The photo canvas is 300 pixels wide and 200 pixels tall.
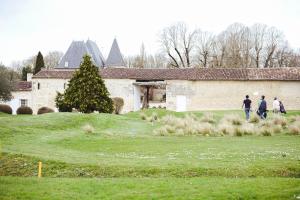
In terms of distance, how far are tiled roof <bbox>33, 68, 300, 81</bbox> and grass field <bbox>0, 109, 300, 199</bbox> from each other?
24.0m

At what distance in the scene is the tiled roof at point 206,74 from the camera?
4200cm

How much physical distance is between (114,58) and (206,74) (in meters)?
18.2

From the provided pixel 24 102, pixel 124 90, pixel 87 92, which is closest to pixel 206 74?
pixel 124 90

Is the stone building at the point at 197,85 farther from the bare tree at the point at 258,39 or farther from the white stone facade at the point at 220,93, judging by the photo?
the bare tree at the point at 258,39

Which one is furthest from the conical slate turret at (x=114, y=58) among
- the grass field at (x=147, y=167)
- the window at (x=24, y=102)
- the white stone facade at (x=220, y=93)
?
the grass field at (x=147, y=167)

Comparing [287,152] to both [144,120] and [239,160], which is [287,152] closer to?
[239,160]

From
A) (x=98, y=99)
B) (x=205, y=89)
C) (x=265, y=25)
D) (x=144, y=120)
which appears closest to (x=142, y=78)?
(x=205, y=89)

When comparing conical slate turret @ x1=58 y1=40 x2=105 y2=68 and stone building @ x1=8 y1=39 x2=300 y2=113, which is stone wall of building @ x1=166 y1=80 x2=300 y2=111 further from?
conical slate turret @ x1=58 y1=40 x2=105 y2=68

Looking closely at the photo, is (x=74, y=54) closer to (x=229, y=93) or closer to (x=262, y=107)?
(x=229, y=93)

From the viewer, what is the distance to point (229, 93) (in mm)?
42344

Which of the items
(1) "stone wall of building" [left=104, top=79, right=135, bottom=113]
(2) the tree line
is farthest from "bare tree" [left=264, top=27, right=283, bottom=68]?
(1) "stone wall of building" [left=104, top=79, right=135, bottom=113]

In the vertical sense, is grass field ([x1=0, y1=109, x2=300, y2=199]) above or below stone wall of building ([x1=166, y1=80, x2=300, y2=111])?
below

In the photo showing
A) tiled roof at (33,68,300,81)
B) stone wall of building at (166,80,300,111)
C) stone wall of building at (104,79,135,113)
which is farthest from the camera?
stone wall of building at (104,79,135,113)

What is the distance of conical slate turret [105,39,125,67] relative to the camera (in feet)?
189
